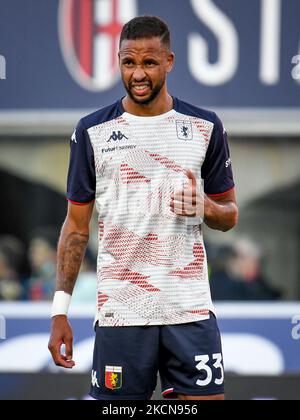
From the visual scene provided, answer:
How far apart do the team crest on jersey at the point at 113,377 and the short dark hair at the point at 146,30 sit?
1.33 metres

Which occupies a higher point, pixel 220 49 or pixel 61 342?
pixel 220 49

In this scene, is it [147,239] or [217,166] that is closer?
[147,239]

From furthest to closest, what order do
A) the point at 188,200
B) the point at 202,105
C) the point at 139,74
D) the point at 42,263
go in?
1. the point at 42,263
2. the point at 202,105
3. the point at 139,74
4. the point at 188,200

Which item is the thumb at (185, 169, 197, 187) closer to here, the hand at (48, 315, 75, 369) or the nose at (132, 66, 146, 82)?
the nose at (132, 66, 146, 82)

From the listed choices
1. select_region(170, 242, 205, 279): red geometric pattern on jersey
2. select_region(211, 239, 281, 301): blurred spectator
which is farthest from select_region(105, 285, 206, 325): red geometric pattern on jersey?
select_region(211, 239, 281, 301): blurred spectator

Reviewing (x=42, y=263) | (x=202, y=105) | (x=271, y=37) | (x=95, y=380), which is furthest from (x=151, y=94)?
(x=42, y=263)

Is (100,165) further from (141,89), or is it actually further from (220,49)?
(220,49)

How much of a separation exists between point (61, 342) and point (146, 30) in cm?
131

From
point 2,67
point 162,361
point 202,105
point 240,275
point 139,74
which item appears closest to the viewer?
point 139,74

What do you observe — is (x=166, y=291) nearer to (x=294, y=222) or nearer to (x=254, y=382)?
(x=254, y=382)

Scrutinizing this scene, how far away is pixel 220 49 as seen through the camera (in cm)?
796

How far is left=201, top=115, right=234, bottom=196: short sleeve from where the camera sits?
4.01m

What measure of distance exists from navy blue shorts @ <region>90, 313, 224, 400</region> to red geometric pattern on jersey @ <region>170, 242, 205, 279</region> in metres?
0.20

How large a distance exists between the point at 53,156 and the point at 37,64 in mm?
802
